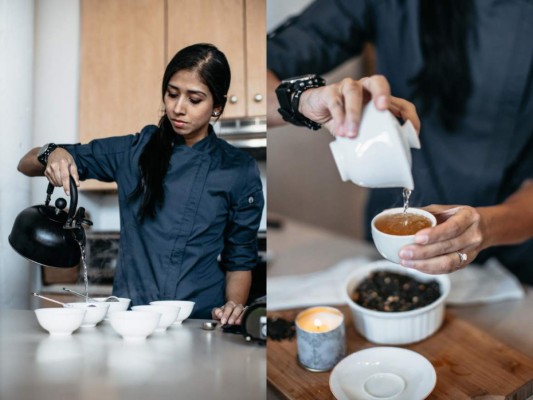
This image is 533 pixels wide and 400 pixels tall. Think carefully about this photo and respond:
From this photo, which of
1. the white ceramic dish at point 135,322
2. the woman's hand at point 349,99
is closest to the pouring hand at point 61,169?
the white ceramic dish at point 135,322

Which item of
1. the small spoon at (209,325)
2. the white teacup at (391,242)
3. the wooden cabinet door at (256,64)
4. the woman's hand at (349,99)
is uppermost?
the wooden cabinet door at (256,64)

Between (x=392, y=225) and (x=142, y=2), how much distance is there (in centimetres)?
55

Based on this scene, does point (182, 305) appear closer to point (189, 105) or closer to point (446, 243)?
point (189, 105)

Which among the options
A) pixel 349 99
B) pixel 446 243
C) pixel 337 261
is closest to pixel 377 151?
pixel 349 99

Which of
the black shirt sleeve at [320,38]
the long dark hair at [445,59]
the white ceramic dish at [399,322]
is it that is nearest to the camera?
the white ceramic dish at [399,322]

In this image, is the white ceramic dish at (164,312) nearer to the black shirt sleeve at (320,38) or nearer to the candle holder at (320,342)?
the candle holder at (320,342)

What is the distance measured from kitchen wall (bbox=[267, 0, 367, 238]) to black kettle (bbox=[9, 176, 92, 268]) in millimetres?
533

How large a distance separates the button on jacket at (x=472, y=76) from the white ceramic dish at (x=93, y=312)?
1.94 feet

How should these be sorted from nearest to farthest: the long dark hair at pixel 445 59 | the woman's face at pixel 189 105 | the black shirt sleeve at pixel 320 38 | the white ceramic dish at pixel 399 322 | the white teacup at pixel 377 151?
the white teacup at pixel 377 151 → the woman's face at pixel 189 105 → the white ceramic dish at pixel 399 322 → the black shirt sleeve at pixel 320 38 → the long dark hair at pixel 445 59

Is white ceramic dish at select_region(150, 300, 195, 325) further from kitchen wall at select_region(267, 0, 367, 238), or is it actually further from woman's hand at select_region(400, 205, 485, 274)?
kitchen wall at select_region(267, 0, 367, 238)

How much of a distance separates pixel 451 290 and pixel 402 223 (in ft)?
1.49

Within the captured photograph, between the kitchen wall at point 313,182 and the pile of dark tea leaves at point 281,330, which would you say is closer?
the pile of dark tea leaves at point 281,330

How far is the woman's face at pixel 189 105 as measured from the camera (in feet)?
2.39

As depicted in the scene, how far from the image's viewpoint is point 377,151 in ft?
2.00
